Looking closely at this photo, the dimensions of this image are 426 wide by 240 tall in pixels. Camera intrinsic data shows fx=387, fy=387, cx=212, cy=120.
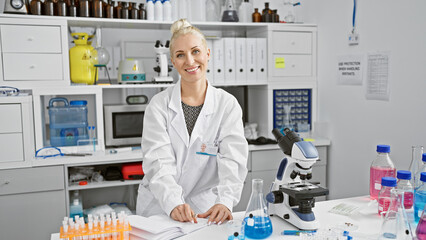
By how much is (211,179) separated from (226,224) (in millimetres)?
467

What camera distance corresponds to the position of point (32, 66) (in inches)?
104

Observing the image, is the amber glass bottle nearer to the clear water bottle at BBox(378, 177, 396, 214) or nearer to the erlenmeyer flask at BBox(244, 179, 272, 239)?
the erlenmeyer flask at BBox(244, 179, 272, 239)

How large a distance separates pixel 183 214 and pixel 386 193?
31.4 inches

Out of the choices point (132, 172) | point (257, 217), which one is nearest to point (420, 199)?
point (257, 217)

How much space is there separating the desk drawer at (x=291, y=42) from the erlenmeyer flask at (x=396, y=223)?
2104 millimetres

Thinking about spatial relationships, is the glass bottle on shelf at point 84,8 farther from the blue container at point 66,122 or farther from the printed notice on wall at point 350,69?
the printed notice on wall at point 350,69

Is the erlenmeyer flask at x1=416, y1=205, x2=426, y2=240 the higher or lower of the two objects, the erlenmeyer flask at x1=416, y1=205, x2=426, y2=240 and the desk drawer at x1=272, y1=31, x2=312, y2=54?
the lower

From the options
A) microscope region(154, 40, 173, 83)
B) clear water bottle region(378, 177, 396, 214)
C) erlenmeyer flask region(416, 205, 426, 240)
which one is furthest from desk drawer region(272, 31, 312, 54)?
erlenmeyer flask region(416, 205, 426, 240)

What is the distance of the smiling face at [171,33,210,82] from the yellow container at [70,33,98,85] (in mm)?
1315

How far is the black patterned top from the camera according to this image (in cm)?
185

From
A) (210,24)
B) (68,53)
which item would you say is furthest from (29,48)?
(210,24)

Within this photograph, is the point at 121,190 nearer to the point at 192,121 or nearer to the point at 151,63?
the point at 151,63

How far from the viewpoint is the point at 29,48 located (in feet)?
8.61

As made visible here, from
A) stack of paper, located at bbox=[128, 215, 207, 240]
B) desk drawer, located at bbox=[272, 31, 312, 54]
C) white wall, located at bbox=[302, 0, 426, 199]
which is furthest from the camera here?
desk drawer, located at bbox=[272, 31, 312, 54]
